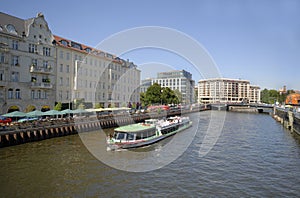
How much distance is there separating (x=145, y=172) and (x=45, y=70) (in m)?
36.5

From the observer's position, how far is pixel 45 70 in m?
46.9

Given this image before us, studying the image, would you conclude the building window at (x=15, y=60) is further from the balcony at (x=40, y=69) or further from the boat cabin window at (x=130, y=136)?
the boat cabin window at (x=130, y=136)

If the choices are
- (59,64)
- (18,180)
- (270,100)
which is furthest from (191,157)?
(270,100)

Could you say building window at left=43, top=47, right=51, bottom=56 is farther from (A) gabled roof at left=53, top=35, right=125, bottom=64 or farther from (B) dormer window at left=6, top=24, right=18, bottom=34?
(B) dormer window at left=6, top=24, right=18, bottom=34

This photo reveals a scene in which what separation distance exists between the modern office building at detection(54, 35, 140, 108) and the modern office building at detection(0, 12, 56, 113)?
304 centimetres

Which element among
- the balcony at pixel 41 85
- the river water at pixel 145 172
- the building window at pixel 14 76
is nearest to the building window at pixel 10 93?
the building window at pixel 14 76

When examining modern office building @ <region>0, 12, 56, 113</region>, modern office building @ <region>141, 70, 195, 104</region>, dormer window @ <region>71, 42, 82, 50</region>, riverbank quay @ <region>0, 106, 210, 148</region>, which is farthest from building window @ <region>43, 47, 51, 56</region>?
modern office building @ <region>141, 70, 195, 104</region>

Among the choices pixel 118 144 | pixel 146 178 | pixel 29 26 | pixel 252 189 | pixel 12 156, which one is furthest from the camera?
pixel 29 26

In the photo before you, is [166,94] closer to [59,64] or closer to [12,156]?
[59,64]

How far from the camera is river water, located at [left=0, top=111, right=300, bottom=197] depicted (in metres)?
16.3

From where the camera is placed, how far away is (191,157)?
2572 cm

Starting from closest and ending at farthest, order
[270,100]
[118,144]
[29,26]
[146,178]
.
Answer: [146,178]
[118,144]
[29,26]
[270,100]

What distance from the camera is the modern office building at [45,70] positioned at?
4069cm

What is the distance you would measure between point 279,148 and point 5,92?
150 ft
